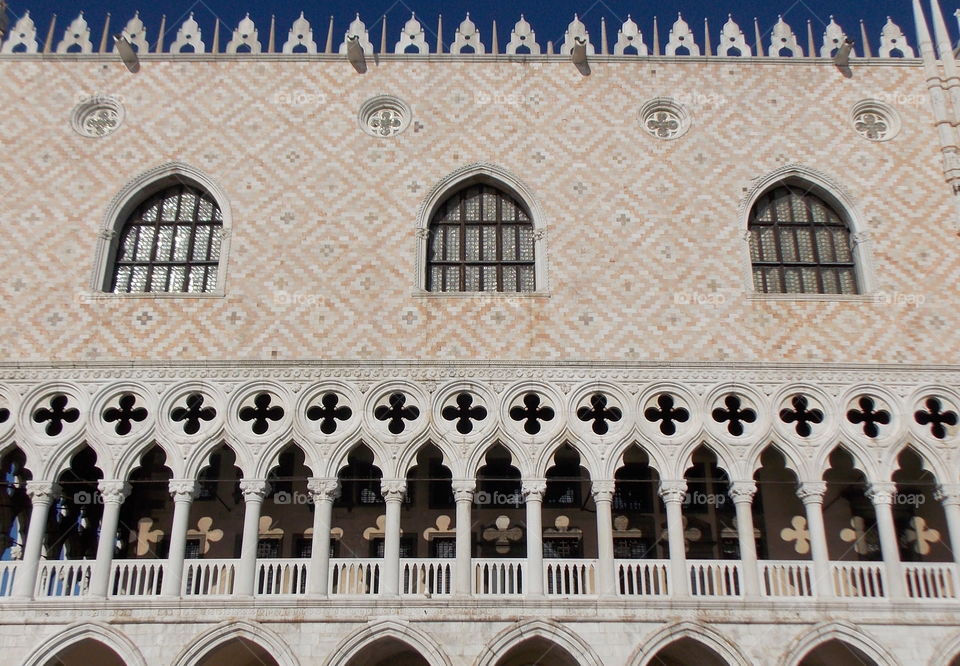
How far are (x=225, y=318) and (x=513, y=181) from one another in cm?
463

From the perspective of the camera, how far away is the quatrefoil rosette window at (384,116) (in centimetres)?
1554

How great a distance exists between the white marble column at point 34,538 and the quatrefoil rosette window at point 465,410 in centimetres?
512

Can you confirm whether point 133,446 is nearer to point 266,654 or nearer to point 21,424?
point 21,424

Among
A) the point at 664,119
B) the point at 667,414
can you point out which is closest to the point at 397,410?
the point at 667,414

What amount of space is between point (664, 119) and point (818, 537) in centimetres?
665

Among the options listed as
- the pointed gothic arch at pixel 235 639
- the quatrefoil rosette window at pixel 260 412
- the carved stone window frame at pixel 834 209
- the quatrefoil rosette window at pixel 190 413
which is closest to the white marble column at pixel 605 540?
the carved stone window frame at pixel 834 209

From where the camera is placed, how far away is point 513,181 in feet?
49.6

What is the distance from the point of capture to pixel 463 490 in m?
13.3

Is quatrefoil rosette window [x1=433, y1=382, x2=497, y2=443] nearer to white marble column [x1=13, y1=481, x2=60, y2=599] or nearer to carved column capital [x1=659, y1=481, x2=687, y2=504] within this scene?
carved column capital [x1=659, y1=481, x2=687, y2=504]

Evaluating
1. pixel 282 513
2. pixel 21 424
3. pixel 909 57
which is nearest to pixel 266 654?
pixel 282 513

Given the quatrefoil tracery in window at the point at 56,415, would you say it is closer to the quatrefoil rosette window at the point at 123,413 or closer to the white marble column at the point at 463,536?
the quatrefoil rosette window at the point at 123,413

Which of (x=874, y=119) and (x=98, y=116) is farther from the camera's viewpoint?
(x=874, y=119)

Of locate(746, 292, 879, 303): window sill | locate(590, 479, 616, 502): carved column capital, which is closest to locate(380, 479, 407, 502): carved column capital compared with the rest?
locate(590, 479, 616, 502): carved column capital

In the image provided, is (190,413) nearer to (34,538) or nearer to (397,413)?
(34,538)
